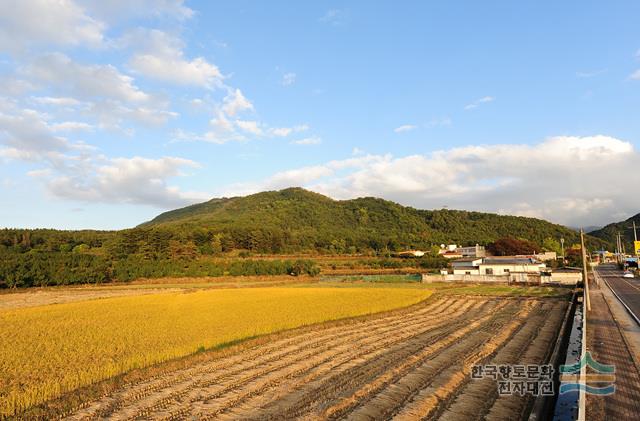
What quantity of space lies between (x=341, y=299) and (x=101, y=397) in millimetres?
23858

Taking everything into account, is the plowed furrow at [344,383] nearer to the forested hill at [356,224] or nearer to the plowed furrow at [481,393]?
the plowed furrow at [481,393]

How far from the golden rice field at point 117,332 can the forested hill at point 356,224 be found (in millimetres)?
78230

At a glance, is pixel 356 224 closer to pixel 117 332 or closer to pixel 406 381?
pixel 117 332

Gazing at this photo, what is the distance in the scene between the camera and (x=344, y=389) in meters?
10.5

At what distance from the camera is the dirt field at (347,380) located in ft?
30.2

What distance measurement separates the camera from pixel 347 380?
11297 millimetres

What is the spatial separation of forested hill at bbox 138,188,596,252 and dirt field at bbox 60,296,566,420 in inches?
3606

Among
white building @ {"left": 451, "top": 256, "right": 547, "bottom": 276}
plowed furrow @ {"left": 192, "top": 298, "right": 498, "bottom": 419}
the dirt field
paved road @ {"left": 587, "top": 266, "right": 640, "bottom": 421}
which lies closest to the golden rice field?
the dirt field

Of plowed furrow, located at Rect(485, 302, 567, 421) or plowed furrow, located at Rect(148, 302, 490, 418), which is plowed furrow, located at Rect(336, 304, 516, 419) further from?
plowed furrow, located at Rect(148, 302, 490, 418)

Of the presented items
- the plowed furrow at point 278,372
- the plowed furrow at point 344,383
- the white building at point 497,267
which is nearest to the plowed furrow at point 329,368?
the plowed furrow at point 278,372

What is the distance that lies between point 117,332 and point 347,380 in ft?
46.6

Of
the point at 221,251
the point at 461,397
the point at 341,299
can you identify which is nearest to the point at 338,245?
the point at 221,251

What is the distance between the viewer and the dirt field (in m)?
9.21

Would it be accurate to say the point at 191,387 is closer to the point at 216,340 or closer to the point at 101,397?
the point at 101,397
